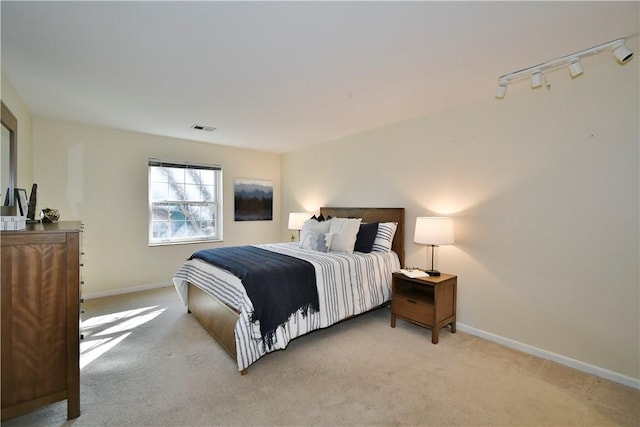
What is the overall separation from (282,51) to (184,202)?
347 centimetres

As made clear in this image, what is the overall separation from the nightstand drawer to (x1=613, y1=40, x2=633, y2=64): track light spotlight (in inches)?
88.6

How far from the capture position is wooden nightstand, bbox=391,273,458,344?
9.01 ft

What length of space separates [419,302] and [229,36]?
8.87ft

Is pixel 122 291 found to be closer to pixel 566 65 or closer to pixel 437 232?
pixel 437 232

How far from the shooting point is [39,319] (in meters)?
1.66

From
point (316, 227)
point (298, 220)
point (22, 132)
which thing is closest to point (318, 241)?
point (316, 227)

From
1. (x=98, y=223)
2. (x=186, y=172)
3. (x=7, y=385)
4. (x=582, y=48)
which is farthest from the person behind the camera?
(x=186, y=172)

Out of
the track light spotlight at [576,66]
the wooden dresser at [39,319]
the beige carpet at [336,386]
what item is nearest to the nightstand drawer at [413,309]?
the beige carpet at [336,386]

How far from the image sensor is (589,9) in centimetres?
161

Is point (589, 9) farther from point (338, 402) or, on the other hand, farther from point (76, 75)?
point (76, 75)

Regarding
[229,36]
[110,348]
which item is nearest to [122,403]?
[110,348]

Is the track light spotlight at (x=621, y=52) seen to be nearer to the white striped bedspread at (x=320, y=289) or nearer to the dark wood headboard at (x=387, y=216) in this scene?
the dark wood headboard at (x=387, y=216)

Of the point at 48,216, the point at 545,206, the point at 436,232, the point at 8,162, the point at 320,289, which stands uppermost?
the point at 8,162

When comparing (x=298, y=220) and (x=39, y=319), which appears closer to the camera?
(x=39, y=319)
